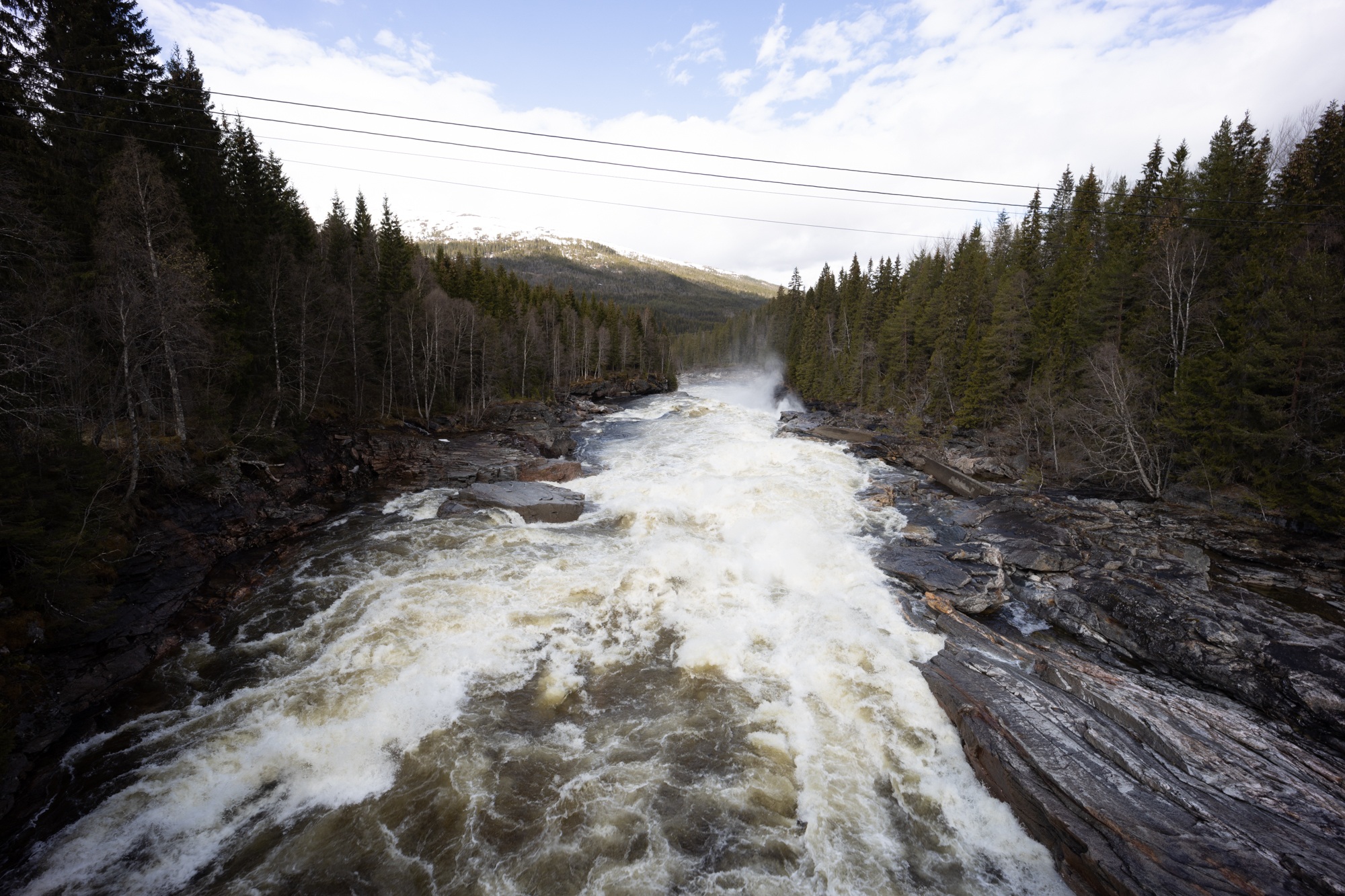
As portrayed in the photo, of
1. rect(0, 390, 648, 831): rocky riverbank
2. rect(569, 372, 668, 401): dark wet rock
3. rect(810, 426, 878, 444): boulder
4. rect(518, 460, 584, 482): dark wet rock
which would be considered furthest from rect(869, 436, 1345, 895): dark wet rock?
rect(569, 372, 668, 401): dark wet rock

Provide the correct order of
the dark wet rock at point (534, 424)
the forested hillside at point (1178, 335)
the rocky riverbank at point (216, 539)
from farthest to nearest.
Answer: the dark wet rock at point (534, 424) < the forested hillside at point (1178, 335) < the rocky riverbank at point (216, 539)

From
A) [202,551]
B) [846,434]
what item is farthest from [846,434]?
[202,551]

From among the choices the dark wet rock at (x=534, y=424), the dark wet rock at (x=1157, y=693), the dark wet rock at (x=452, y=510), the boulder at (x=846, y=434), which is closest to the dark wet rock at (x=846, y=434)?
the boulder at (x=846, y=434)

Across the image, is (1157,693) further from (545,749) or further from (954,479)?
(954,479)

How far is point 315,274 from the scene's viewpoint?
989 inches

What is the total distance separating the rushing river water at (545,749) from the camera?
619 cm

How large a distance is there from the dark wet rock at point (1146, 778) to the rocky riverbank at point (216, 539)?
1483 cm

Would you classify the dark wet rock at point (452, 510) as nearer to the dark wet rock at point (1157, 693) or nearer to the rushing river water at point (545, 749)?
the rushing river water at point (545, 749)

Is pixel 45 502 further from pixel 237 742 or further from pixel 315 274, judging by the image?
pixel 315 274

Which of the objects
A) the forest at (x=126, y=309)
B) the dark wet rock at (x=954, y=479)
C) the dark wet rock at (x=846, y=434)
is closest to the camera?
the forest at (x=126, y=309)

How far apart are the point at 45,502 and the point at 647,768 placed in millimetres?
12538

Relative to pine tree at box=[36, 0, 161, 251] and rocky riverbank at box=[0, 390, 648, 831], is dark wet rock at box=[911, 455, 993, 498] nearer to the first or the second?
rocky riverbank at box=[0, 390, 648, 831]

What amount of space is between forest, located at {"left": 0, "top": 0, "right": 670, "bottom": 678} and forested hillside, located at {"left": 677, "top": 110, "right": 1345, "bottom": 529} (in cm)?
2661

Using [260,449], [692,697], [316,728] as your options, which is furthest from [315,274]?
[692,697]
